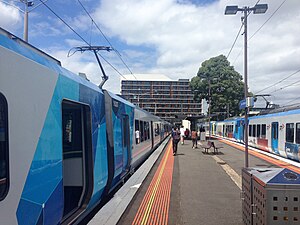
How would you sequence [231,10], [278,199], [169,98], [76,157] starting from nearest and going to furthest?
[278,199] < [76,157] < [231,10] < [169,98]

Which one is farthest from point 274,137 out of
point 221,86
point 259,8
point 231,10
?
point 221,86

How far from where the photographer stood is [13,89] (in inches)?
114

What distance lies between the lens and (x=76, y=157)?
18.2 ft

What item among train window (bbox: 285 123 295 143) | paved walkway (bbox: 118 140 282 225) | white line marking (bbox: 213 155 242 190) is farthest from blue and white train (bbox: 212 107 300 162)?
paved walkway (bbox: 118 140 282 225)

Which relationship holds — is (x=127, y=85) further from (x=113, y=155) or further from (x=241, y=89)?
(x=113, y=155)

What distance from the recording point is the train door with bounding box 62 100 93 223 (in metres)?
5.37

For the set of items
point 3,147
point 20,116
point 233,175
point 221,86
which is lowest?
point 233,175

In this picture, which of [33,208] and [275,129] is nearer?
[33,208]

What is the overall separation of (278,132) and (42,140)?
17.3 meters

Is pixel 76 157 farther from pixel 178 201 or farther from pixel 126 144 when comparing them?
pixel 126 144

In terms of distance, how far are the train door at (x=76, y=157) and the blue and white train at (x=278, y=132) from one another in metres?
12.3

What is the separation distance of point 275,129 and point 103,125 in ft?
50.5

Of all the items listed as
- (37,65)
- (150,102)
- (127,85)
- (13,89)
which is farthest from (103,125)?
(150,102)

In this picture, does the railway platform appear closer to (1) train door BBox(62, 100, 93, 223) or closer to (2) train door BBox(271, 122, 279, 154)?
(1) train door BBox(62, 100, 93, 223)
